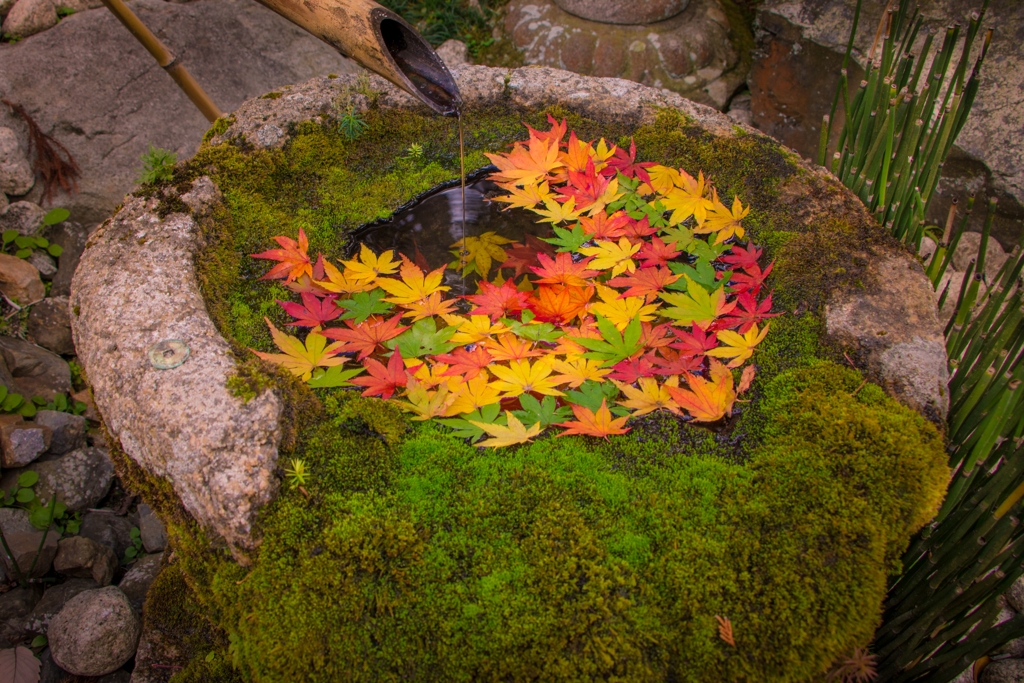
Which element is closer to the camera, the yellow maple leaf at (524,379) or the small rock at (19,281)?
the yellow maple leaf at (524,379)

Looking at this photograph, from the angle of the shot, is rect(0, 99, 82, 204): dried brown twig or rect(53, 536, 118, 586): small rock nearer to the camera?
rect(53, 536, 118, 586): small rock

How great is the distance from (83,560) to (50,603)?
173mm

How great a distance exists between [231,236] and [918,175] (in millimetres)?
2539

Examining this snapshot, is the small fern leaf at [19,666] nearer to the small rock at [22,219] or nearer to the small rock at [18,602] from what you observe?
the small rock at [18,602]

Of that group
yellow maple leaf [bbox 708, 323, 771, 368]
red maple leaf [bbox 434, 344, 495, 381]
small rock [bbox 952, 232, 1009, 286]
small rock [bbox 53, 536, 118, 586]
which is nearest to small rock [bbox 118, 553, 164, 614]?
small rock [bbox 53, 536, 118, 586]

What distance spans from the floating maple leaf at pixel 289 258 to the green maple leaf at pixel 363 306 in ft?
0.79

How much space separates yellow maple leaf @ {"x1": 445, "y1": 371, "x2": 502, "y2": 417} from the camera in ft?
5.41

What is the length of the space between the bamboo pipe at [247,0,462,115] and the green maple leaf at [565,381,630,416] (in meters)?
1.09

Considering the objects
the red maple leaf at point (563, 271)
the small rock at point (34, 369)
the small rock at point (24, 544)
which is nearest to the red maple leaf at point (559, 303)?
the red maple leaf at point (563, 271)

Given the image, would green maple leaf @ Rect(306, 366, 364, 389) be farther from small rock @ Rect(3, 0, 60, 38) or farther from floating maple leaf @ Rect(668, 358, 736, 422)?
small rock @ Rect(3, 0, 60, 38)

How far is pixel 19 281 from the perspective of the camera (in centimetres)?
304

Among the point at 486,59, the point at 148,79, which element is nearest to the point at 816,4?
the point at 486,59

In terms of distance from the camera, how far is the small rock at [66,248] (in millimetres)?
3271

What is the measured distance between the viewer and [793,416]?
1.58 meters
